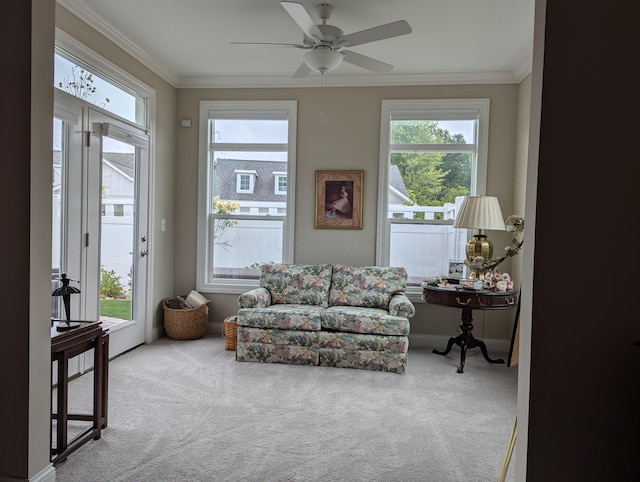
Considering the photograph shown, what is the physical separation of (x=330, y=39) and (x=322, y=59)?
6.1 inches

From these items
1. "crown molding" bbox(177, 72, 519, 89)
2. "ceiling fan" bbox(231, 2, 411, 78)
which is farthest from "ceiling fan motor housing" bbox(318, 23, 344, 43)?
"crown molding" bbox(177, 72, 519, 89)

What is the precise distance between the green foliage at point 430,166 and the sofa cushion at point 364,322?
1461mm

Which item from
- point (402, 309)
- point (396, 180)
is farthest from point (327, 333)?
point (396, 180)

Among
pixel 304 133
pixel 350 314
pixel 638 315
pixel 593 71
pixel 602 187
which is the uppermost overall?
pixel 304 133

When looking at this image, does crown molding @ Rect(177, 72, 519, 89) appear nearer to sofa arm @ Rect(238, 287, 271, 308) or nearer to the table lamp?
the table lamp

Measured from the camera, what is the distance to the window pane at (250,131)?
16.6 ft

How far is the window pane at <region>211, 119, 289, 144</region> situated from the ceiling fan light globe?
66.3 inches

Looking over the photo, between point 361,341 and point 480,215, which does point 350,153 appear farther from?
point 361,341

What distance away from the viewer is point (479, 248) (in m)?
4.33

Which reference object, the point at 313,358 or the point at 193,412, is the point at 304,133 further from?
the point at 193,412

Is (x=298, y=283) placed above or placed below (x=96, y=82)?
below

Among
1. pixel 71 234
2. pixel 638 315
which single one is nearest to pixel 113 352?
pixel 71 234

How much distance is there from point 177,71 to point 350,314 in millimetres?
3092

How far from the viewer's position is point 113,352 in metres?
4.11
